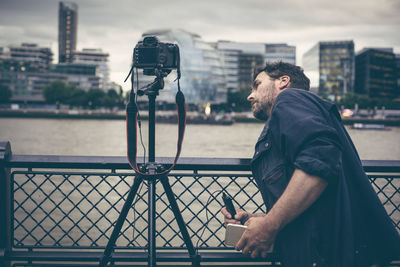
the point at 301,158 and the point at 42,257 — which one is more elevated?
the point at 301,158

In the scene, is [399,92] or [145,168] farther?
[399,92]

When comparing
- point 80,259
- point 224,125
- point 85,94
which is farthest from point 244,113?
point 80,259

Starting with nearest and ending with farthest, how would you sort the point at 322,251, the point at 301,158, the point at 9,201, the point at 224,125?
the point at 301,158, the point at 322,251, the point at 9,201, the point at 224,125

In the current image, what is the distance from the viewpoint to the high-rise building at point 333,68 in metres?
132

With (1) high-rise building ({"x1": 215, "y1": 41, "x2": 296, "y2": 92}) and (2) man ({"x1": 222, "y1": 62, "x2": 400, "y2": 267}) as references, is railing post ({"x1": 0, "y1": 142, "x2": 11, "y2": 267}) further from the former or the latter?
(1) high-rise building ({"x1": 215, "y1": 41, "x2": 296, "y2": 92})

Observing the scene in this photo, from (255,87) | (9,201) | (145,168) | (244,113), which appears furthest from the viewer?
(244,113)

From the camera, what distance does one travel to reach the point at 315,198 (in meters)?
1.76

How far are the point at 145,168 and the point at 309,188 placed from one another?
4.03ft

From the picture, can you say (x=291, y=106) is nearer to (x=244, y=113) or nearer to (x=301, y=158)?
(x=301, y=158)

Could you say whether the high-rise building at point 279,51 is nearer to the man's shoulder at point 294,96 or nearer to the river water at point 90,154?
the river water at point 90,154

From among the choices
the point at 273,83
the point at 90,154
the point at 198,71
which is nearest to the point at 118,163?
the point at 273,83

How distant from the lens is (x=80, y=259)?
10.4 ft

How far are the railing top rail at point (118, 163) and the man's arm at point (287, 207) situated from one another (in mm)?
1176

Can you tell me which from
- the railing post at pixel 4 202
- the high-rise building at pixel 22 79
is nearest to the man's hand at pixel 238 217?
the railing post at pixel 4 202
